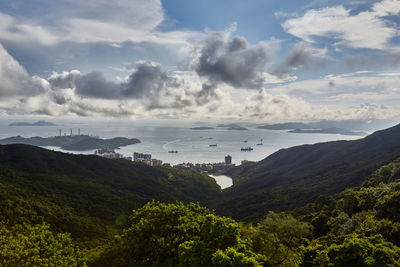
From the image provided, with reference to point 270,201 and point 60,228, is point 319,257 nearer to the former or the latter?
point 60,228

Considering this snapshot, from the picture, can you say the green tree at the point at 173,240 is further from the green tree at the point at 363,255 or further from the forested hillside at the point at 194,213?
the green tree at the point at 363,255

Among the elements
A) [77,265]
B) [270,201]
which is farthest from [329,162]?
[77,265]

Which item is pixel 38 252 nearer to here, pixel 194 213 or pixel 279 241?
pixel 194 213

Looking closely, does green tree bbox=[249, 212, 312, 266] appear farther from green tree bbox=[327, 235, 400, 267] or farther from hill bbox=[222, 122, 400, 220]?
hill bbox=[222, 122, 400, 220]

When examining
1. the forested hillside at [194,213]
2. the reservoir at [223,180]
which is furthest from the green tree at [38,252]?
the reservoir at [223,180]

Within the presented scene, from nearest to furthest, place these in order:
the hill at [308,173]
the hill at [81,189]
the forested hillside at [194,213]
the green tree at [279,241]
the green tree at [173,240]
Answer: the green tree at [173,240] → the forested hillside at [194,213] → the green tree at [279,241] → the hill at [81,189] → the hill at [308,173]
